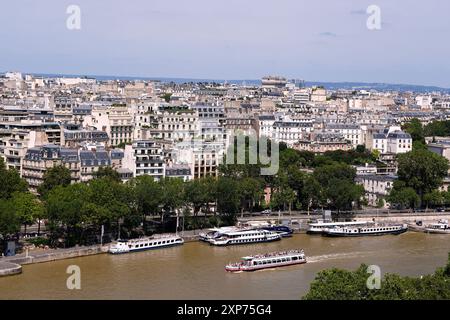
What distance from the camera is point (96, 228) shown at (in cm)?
2144

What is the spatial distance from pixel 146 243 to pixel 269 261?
10.7 ft

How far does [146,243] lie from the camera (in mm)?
21062

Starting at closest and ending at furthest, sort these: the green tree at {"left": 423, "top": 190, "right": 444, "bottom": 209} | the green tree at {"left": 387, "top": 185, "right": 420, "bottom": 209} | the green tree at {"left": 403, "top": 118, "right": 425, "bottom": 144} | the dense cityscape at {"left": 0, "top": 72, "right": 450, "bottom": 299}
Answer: the dense cityscape at {"left": 0, "top": 72, "right": 450, "bottom": 299}
the green tree at {"left": 387, "top": 185, "right": 420, "bottom": 209}
the green tree at {"left": 423, "top": 190, "right": 444, "bottom": 209}
the green tree at {"left": 403, "top": 118, "right": 425, "bottom": 144}

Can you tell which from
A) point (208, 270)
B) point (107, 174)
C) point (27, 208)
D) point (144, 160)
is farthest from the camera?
point (144, 160)

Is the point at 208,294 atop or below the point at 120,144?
below

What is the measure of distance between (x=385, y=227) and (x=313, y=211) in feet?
8.35

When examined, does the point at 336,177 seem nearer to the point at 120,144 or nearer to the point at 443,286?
the point at 120,144

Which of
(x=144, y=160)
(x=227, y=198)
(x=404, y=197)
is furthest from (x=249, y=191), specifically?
(x=404, y=197)

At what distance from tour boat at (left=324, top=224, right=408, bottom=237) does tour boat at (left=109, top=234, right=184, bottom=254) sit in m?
4.46

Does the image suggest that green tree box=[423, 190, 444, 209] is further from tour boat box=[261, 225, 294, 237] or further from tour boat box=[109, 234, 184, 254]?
tour boat box=[109, 234, 184, 254]

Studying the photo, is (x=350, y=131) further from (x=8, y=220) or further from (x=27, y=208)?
(x=8, y=220)

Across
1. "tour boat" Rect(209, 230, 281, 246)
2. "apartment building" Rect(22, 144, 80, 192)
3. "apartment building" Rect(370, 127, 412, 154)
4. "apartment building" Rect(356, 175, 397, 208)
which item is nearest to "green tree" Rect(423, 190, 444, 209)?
"apartment building" Rect(356, 175, 397, 208)

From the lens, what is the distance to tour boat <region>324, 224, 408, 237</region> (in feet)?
78.5
